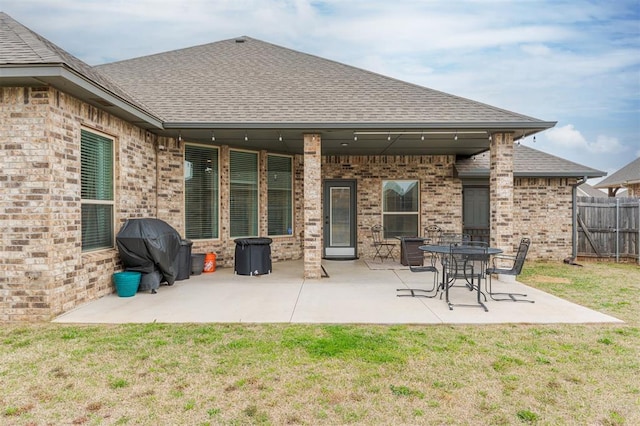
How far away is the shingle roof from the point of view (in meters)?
7.65

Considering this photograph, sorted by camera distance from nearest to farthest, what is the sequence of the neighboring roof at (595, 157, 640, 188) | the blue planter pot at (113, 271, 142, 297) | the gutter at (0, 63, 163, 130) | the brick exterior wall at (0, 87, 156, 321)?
the gutter at (0, 63, 163, 130)
the brick exterior wall at (0, 87, 156, 321)
the blue planter pot at (113, 271, 142, 297)
the neighboring roof at (595, 157, 640, 188)

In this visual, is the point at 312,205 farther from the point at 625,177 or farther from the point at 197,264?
the point at 625,177

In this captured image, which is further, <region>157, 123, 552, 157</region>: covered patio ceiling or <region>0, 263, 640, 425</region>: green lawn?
<region>157, 123, 552, 157</region>: covered patio ceiling

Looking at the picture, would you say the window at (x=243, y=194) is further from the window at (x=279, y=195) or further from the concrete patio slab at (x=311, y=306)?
the concrete patio slab at (x=311, y=306)

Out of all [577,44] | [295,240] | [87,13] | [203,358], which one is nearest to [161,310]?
[203,358]

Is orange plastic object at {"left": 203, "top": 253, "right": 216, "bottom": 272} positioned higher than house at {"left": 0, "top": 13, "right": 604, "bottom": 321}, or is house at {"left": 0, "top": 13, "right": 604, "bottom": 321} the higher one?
house at {"left": 0, "top": 13, "right": 604, "bottom": 321}

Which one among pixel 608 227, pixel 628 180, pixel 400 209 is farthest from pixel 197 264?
pixel 628 180

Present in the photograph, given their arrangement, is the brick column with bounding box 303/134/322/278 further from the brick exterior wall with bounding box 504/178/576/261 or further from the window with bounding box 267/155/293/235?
the brick exterior wall with bounding box 504/178/576/261

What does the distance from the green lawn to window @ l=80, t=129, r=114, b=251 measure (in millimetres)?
1733

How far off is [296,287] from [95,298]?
326 cm

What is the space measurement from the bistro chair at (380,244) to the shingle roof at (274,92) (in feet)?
12.8

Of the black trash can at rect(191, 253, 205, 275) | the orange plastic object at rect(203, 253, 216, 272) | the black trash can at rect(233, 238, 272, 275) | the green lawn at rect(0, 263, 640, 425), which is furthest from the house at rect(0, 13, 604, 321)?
the green lawn at rect(0, 263, 640, 425)

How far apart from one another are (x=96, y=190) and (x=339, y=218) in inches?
261

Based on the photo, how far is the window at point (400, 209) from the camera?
11.1 metres
